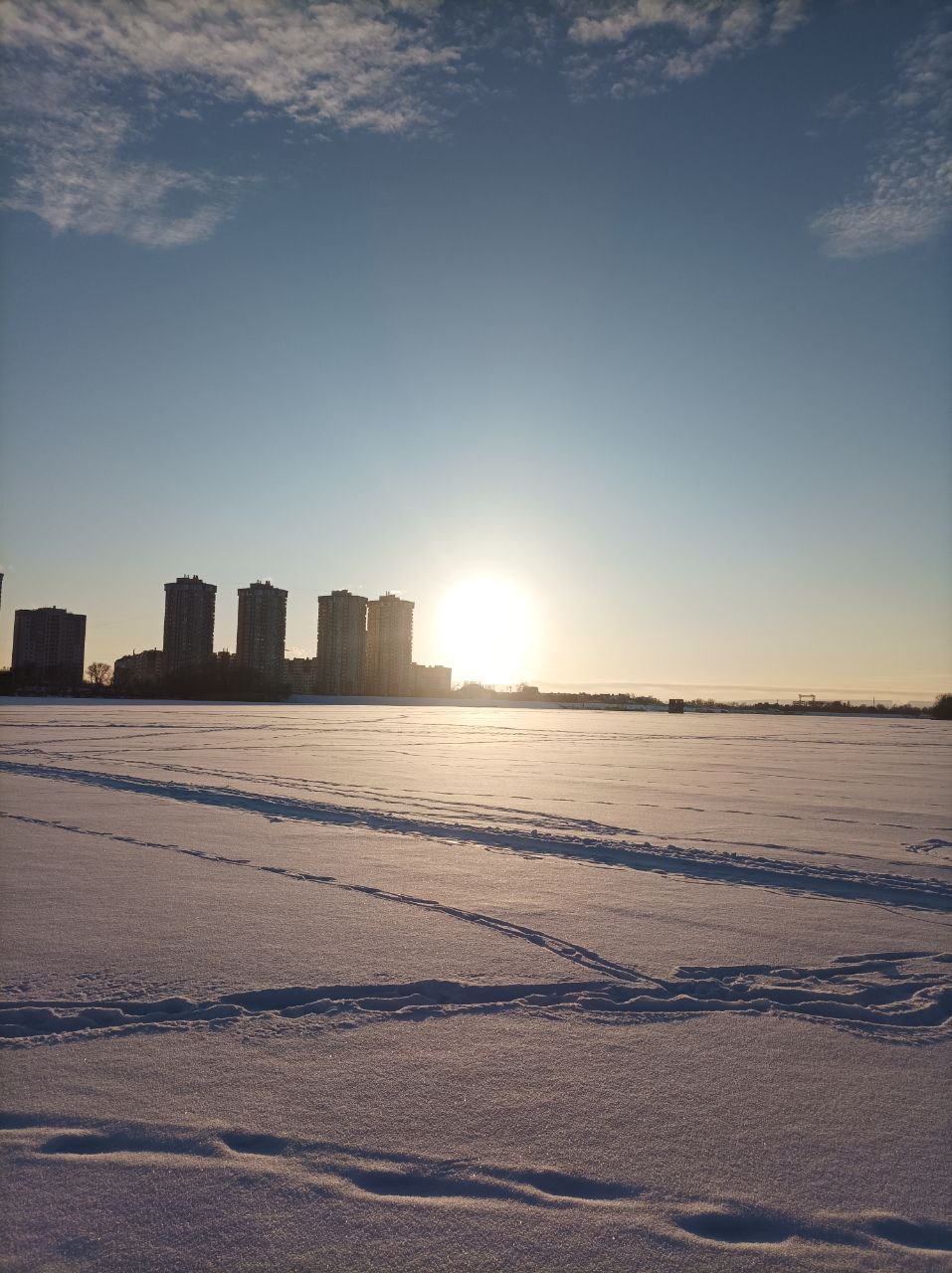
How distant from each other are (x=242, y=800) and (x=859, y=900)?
251 inches

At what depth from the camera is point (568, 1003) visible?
3.10 metres

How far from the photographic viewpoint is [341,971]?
339 centimetres

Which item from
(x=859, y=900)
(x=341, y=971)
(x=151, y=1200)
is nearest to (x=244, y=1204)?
(x=151, y=1200)

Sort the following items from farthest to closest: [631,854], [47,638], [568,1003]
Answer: [47,638] → [631,854] → [568,1003]

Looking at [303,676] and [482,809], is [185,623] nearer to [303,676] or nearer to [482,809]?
[303,676]

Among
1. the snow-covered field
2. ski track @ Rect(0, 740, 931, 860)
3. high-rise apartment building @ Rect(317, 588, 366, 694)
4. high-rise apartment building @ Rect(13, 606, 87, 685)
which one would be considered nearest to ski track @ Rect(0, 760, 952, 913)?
the snow-covered field

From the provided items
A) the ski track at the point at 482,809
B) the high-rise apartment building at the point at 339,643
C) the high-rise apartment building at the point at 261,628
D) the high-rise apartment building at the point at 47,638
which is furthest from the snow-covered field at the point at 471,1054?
the high-rise apartment building at the point at 47,638

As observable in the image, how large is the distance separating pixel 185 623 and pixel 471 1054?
86977 millimetres

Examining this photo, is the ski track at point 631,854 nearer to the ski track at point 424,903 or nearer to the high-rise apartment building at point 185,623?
the ski track at point 424,903

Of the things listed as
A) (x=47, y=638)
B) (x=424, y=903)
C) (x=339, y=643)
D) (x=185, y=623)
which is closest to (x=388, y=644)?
(x=339, y=643)

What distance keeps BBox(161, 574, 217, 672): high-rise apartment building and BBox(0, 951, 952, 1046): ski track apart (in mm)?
84217

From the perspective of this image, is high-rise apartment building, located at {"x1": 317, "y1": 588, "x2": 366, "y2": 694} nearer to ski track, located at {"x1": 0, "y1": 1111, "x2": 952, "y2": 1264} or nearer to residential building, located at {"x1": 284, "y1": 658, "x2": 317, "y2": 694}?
residential building, located at {"x1": 284, "y1": 658, "x2": 317, "y2": 694}

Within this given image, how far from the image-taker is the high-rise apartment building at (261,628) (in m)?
81.6

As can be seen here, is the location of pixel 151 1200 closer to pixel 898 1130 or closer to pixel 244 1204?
pixel 244 1204
